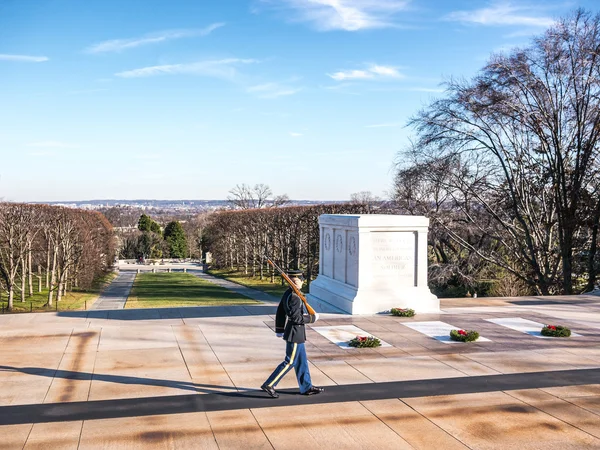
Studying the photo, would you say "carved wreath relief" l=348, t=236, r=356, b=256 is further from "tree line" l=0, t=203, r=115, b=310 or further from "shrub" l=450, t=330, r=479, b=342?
"tree line" l=0, t=203, r=115, b=310

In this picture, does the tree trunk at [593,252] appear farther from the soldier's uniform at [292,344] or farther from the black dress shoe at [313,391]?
the soldier's uniform at [292,344]

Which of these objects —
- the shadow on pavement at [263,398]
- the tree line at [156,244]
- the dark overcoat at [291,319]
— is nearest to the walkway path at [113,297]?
the shadow on pavement at [263,398]

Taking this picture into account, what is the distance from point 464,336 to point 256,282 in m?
32.4

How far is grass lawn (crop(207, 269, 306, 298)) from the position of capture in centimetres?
3547

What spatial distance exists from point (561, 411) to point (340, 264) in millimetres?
7692

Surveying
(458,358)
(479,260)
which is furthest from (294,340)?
(479,260)

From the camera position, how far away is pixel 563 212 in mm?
21578

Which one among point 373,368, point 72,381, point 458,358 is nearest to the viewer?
point 72,381

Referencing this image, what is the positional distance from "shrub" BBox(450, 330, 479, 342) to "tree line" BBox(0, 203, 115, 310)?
22491mm

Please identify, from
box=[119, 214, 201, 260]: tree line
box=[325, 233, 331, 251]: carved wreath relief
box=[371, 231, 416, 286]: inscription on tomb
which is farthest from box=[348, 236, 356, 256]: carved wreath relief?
box=[119, 214, 201, 260]: tree line

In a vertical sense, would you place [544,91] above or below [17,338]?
above

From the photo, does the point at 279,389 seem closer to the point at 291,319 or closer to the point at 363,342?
the point at 291,319

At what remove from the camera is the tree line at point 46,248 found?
31.0 m

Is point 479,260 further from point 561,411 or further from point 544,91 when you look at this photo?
point 561,411
